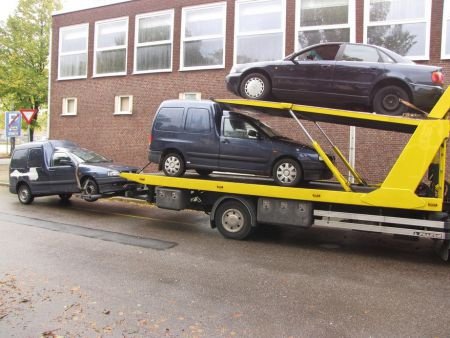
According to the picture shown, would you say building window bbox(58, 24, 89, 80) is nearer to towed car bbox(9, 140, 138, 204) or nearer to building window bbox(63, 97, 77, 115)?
building window bbox(63, 97, 77, 115)

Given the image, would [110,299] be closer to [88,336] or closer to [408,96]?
[88,336]

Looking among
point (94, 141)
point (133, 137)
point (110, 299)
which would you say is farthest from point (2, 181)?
point (110, 299)

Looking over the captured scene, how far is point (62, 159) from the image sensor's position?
11.7 meters

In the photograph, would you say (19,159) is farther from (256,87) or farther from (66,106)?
(66,106)

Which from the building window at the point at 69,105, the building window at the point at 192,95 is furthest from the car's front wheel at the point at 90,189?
the building window at the point at 69,105

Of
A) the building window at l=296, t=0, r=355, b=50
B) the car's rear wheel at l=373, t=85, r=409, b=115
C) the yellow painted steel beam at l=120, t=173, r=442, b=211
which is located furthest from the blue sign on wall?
the car's rear wheel at l=373, t=85, r=409, b=115

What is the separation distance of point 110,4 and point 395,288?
58.0ft

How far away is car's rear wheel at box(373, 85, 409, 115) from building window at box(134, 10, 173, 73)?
438 inches

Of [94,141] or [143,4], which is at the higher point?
[143,4]

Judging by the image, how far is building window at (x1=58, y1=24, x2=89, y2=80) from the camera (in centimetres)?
2005

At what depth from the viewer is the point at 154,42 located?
17.9 meters

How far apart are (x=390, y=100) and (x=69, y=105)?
1660 cm

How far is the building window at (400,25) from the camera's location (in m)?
13.3

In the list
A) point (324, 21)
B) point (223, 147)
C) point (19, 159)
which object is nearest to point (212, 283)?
point (223, 147)
